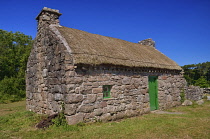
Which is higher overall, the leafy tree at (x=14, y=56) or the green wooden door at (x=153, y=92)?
the leafy tree at (x=14, y=56)

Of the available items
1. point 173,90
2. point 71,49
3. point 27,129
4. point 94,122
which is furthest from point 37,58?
point 173,90

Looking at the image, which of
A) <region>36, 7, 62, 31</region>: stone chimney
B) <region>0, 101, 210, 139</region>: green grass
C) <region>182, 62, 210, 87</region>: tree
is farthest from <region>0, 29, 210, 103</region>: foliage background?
<region>0, 101, 210, 139</region>: green grass

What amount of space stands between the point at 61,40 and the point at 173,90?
825 centimetres

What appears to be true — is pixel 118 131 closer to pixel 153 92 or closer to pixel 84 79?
pixel 84 79

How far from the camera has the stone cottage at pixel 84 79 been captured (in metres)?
6.45

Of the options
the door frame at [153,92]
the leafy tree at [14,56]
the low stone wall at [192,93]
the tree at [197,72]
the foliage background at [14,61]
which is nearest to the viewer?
the door frame at [153,92]

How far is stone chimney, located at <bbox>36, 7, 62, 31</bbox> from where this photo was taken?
8.34m

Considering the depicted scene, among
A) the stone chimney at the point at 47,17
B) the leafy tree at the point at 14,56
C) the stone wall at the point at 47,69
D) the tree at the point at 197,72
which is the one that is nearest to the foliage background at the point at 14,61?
the leafy tree at the point at 14,56

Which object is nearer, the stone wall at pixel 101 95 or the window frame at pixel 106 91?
the stone wall at pixel 101 95

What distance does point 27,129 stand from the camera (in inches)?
242

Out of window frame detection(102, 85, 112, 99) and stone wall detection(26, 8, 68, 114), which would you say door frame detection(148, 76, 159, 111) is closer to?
window frame detection(102, 85, 112, 99)

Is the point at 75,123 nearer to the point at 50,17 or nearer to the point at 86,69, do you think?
the point at 86,69

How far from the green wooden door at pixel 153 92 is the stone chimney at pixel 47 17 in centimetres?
620

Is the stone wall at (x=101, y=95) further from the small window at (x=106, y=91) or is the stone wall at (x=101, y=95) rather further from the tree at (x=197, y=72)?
the tree at (x=197, y=72)
